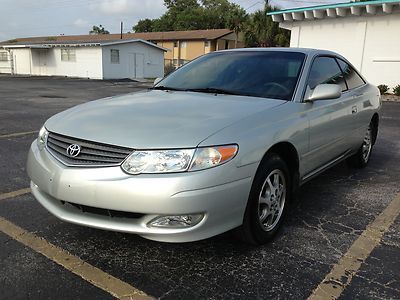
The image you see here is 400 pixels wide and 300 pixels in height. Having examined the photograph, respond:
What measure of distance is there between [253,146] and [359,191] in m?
2.41

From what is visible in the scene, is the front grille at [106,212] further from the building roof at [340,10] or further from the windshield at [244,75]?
the building roof at [340,10]

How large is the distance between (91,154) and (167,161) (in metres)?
0.55

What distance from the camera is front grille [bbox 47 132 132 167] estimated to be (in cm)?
258

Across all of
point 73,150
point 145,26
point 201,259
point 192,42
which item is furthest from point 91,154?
point 145,26

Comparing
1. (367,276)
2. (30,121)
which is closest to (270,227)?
(367,276)

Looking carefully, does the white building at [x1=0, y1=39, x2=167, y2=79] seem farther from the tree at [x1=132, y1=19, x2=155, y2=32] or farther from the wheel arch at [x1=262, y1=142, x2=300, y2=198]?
the tree at [x1=132, y1=19, x2=155, y2=32]

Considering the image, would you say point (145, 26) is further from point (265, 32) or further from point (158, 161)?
point (158, 161)

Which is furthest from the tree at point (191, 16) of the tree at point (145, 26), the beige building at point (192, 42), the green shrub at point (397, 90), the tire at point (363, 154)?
the tire at point (363, 154)

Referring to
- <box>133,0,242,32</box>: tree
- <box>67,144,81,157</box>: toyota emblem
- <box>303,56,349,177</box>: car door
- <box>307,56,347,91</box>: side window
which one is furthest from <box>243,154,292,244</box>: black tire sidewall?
<box>133,0,242,32</box>: tree

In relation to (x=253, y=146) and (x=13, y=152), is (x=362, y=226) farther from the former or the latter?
(x=13, y=152)

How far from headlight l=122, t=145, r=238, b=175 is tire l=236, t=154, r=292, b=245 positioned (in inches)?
19.9

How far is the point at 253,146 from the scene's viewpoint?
2.79m

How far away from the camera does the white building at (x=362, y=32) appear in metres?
18.2

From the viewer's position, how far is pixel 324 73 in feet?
13.9
